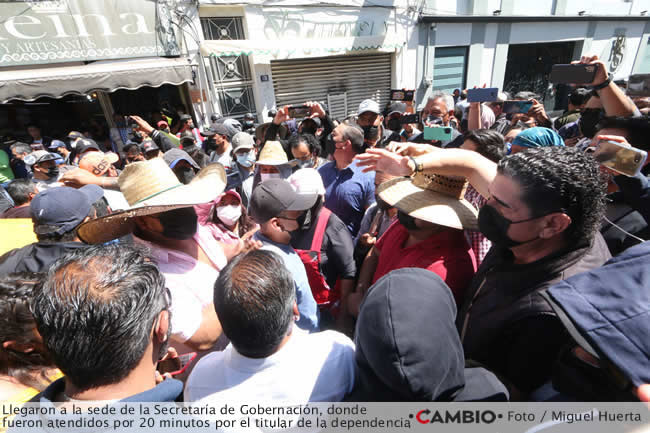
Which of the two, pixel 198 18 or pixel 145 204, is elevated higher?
pixel 198 18

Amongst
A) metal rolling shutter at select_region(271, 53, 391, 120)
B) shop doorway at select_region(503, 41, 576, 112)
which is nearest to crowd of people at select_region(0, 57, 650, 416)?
metal rolling shutter at select_region(271, 53, 391, 120)

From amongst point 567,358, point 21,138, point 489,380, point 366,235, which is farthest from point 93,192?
point 21,138

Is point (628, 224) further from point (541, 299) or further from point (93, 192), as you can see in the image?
point (93, 192)

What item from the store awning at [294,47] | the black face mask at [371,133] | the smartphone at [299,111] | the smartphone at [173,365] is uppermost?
the store awning at [294,47]

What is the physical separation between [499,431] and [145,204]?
69.4 inches

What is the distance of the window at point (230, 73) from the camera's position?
29.1ft

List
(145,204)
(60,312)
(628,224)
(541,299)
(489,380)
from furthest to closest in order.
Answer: (628,224)
(145,204)
(541,299)
(489,380)
(60,312)

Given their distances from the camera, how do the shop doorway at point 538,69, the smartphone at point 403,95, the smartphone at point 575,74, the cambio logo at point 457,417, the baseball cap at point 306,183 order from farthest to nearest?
1. the shop doorway at point 538,69
2. the smartphone at point 403,95
3. the smartphone at point 575,74
4. the baseball cap at point 306,183
5. the cambio logo at point 457,417

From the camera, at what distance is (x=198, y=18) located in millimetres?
8383

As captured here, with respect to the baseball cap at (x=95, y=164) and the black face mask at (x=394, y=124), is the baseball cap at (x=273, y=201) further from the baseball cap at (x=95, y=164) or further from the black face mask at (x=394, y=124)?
the black face mask at (x=394, y=124)

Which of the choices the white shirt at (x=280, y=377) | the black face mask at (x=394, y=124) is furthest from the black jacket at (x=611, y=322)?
the black face mask at (x=394, y=124)

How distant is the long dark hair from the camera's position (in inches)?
47.9

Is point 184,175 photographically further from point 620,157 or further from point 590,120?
point 590,120

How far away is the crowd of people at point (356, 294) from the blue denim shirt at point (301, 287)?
0.04 feet
